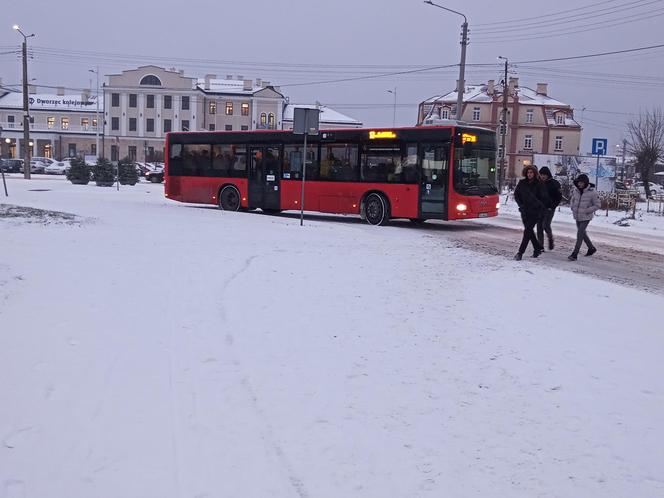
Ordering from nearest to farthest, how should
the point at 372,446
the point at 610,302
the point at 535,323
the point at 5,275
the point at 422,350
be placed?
1. the point at 372,446
2. the point at 422,350
3. the point at 535,323
4. the point at 5,275
5. the point at 610,302

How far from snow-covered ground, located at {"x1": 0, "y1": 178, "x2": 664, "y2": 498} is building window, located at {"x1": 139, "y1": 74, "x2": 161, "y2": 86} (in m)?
85.8

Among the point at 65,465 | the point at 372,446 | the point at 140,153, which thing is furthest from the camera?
the point at 140,153

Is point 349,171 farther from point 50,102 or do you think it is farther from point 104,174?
point 50,102

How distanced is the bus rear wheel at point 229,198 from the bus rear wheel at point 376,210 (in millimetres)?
5435

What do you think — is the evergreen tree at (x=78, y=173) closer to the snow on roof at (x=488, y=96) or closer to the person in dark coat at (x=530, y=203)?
the person in dark coat at (x=530, y=203)

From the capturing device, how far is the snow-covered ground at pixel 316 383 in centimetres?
402

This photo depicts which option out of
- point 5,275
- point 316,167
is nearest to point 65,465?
point 5,275

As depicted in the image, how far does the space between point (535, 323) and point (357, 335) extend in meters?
2.19

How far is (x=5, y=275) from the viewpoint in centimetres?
841

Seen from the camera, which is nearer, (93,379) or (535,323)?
(93,379)

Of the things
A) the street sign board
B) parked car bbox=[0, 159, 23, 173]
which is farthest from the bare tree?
parked car bbox=[0, 159, 23, 173]

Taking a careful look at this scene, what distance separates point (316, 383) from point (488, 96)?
3340 inches

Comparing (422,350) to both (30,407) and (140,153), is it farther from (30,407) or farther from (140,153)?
(140,153)

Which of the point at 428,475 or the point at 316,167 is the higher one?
the point at 316,167
